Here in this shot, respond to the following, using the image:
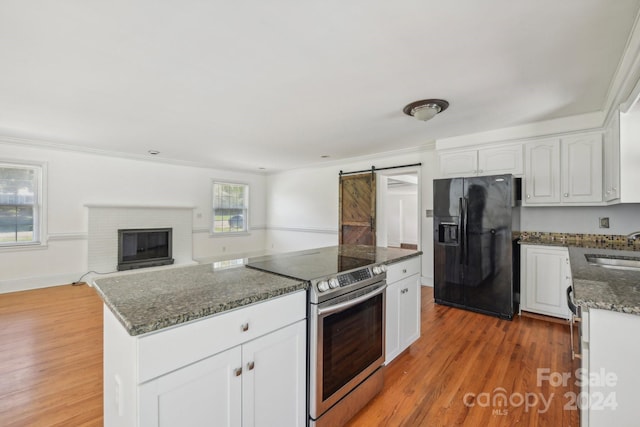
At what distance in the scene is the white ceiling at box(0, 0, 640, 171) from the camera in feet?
5.29

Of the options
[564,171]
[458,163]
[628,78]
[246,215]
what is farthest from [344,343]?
[246,215]

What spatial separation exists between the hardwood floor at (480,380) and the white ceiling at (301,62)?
2.40 m

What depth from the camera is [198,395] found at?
112 cm

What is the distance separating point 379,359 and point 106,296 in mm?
1734

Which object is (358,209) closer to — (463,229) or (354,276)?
(463,229)

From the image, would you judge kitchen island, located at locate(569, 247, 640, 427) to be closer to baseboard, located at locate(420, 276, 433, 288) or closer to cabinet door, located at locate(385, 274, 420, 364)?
cabinet door, located at locate(385, 274, 420, 364)

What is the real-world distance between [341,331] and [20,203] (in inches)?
225

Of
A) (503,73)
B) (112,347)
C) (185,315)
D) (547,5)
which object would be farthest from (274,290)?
(503,73)

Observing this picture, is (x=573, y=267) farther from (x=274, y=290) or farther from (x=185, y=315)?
(x=185, y=315)

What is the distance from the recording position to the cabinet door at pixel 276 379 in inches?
50.9

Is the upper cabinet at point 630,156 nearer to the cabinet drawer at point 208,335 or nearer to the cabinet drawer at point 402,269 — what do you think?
the cabinet drawer at point 402,269

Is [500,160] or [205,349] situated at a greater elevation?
[500,160]

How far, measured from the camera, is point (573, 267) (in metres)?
1.88

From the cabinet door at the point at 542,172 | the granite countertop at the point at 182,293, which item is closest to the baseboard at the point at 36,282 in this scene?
the granite countertop at the point at 182,293
